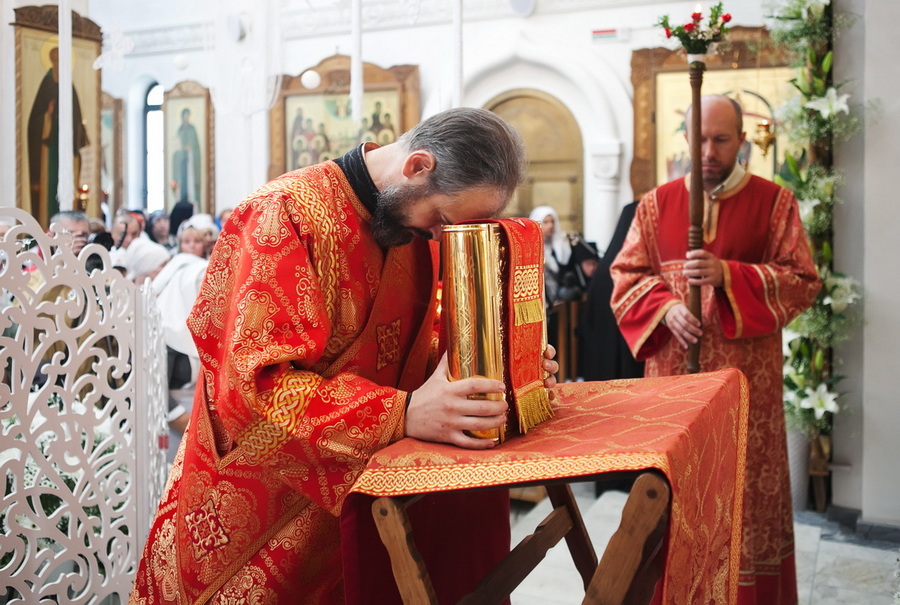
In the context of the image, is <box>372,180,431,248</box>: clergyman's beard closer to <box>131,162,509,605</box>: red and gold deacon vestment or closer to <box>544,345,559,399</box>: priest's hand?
<box>131,162,509,605</box>: red and gold deacon vestment

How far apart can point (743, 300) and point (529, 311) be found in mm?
1842

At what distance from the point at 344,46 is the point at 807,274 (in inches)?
323

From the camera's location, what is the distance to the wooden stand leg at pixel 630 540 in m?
1.15

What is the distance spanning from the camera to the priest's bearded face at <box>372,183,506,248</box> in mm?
1555

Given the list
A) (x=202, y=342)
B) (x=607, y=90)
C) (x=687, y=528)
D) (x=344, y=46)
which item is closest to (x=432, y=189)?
(x=202, y=342)

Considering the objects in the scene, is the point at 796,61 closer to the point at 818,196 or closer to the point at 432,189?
the point at 818,196

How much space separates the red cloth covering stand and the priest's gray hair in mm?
447

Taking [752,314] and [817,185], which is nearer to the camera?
[752,314]

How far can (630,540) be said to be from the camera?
1184 millimetres

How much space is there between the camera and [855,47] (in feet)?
14.0

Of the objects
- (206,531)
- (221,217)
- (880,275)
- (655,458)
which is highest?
(221,217)

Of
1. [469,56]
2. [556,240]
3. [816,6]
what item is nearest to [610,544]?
[816,6]

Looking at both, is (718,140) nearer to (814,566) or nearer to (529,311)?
(814,566)

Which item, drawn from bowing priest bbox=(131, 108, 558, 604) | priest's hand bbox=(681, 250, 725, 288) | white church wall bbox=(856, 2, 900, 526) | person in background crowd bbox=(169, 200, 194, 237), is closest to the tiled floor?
white church wall bbox=(856, 2, 900, 526)
